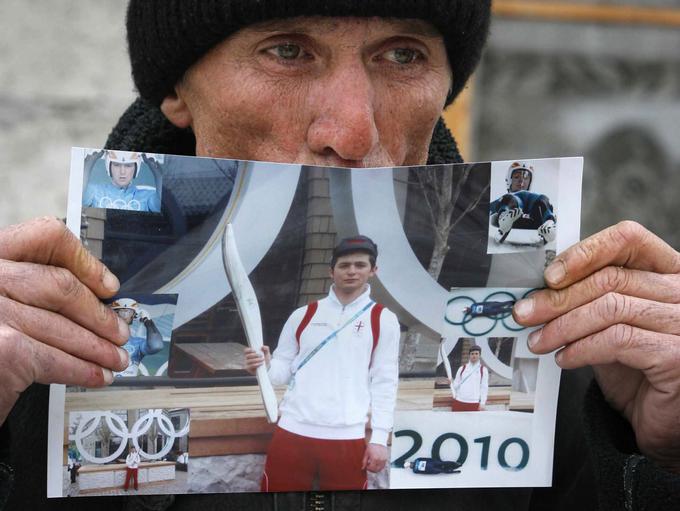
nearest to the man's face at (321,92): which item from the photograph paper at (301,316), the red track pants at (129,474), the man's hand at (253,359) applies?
the photograph paper at (301,316)

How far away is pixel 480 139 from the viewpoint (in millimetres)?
5215

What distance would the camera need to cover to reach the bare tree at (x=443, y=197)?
1.53 metres

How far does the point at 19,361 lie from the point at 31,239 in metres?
0.17

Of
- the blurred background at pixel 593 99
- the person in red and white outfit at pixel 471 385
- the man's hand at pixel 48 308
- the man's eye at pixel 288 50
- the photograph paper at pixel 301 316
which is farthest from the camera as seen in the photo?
the blurred background at pixel 593 99

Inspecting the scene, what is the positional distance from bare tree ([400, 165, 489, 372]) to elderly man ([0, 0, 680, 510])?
0.14 metres

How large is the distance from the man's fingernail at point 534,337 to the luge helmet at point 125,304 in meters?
0.62

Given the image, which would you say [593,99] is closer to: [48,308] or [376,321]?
[376,321]

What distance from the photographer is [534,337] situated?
1559mm

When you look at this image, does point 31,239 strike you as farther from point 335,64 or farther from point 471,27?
point 471,27

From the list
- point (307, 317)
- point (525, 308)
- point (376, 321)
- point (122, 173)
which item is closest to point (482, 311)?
point (525, 308)

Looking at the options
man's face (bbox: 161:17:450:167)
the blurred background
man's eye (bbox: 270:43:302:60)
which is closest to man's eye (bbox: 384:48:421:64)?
man's face (bbox: 161:17:450:167)

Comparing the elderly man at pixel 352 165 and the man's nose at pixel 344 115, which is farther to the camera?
the man's nose at pixel 344 115

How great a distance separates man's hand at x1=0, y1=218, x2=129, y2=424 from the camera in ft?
4.52

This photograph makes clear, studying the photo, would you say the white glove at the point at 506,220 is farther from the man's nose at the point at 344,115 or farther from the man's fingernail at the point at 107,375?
the man's fingernail at the point at 107,375
